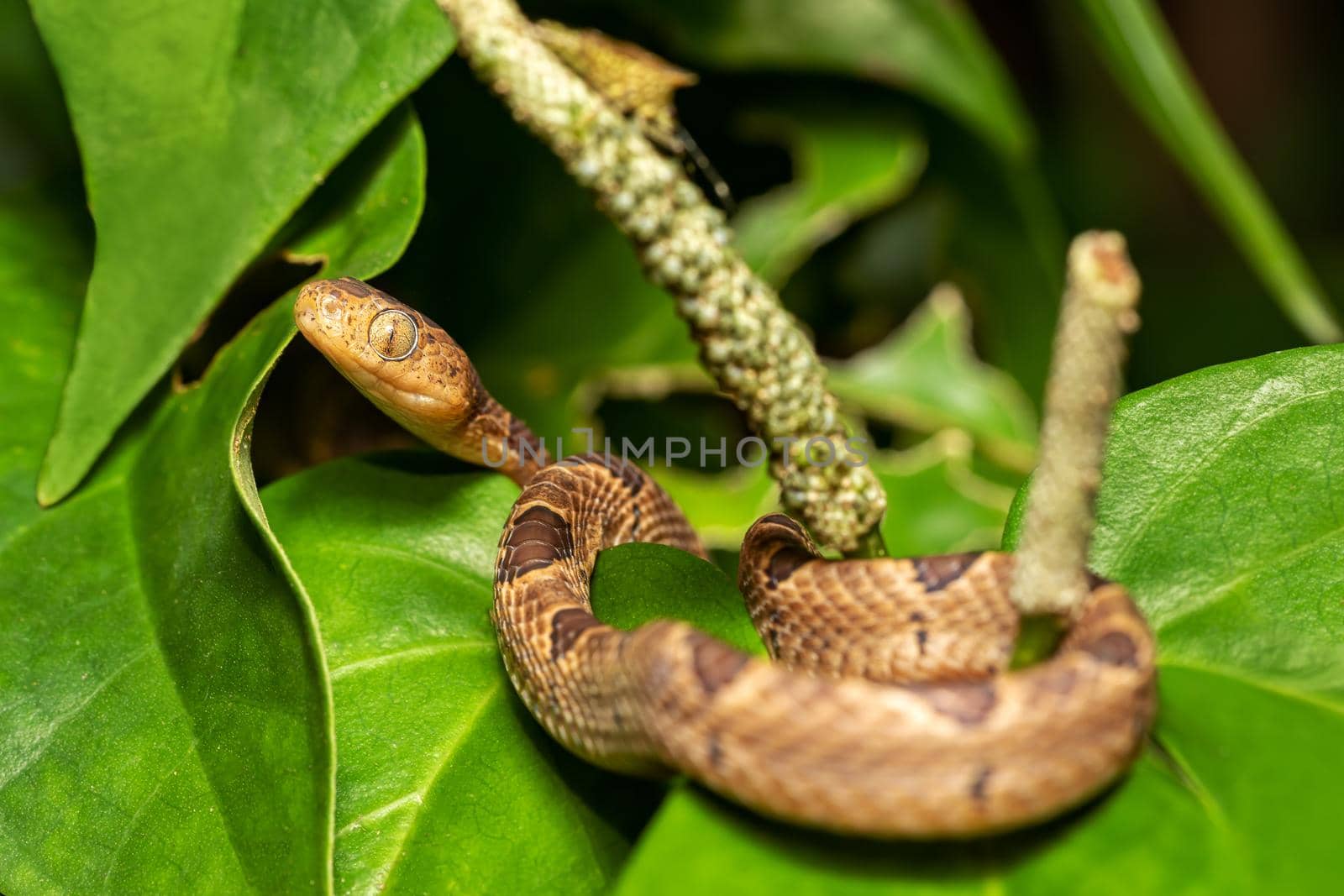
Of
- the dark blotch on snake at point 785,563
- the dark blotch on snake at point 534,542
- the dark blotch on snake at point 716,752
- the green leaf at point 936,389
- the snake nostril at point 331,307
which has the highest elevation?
the snake nostril at point 331,307

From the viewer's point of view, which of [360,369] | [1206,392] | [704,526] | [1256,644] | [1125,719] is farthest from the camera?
[704,526]

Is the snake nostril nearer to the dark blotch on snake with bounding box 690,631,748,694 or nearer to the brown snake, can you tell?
the brown snake

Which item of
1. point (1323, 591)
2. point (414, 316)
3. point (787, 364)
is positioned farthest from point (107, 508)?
point (1323, 591)

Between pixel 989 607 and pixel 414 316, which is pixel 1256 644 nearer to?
pixel 989 607

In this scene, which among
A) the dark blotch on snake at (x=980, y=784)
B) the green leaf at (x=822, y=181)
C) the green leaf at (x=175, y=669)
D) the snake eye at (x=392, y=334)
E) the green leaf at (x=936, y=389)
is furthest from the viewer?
the green leaf at (x=936, y=389)

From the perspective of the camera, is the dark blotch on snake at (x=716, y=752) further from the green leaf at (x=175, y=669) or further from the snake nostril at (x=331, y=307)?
the snake nostril at (x=331, y=307)

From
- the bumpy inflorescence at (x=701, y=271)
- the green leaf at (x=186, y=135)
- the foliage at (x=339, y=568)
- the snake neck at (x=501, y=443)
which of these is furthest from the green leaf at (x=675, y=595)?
the green leaf at (x=186, y=135)
